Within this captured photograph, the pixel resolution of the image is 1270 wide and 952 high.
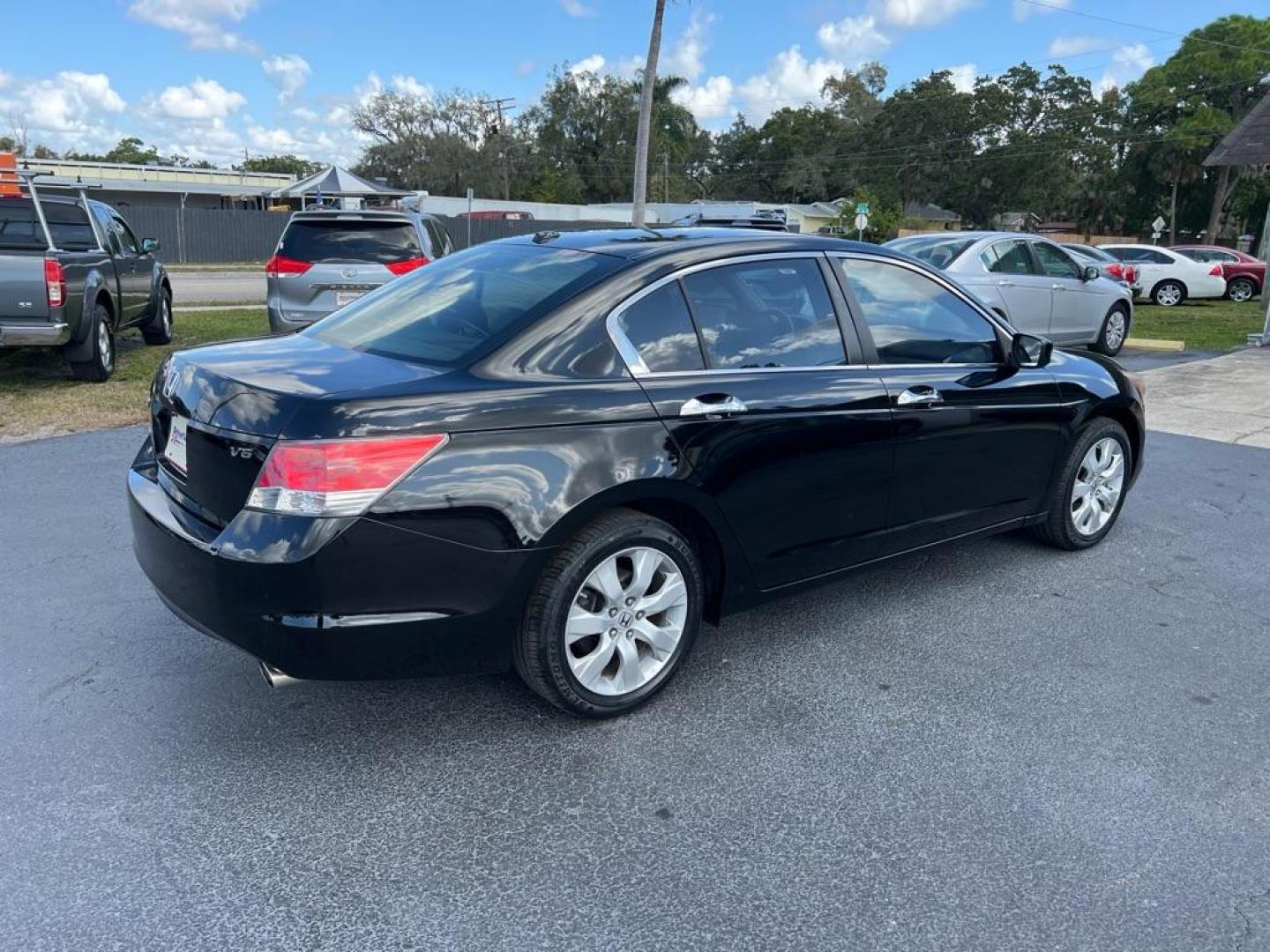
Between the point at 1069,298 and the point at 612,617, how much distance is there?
36.0 feet

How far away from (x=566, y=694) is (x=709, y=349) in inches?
51.7

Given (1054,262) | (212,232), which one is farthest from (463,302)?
(212,232)

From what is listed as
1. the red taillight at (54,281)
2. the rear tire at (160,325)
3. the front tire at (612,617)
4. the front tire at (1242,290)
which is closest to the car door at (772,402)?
the front tire at (612,617)

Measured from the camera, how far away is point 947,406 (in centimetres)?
414

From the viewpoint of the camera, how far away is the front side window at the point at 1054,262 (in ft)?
39.3

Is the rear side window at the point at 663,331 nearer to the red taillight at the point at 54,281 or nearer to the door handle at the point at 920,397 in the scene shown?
the door handle at the point at 920,397

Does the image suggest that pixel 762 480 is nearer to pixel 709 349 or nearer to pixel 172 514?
pixel 709 349

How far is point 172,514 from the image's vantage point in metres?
3.18

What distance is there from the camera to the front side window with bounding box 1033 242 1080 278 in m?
12.0

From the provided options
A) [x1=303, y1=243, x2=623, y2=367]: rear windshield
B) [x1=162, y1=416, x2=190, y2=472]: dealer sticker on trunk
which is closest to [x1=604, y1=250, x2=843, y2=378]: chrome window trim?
[x1=303, y1=243, x2=623, y2=367]: rear windshield

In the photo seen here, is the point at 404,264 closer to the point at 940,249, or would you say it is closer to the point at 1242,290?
the point at 940,249

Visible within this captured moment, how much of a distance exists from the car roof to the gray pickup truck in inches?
239

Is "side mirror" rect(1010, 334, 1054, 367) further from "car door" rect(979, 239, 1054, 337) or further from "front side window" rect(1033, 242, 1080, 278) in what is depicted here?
"front side window" rect(1033, 242, 1080, 278)

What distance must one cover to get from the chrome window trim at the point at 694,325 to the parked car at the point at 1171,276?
73.1 feet
